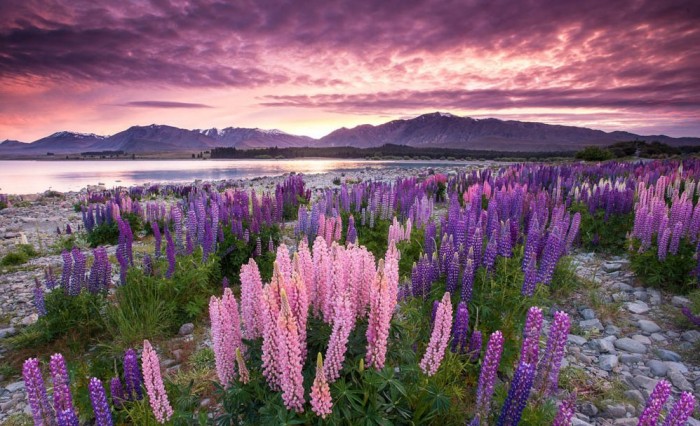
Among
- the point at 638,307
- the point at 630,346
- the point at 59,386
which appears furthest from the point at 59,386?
the point at 638,307

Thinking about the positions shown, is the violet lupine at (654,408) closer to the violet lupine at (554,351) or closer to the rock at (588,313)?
the violet lupine at (554,351)

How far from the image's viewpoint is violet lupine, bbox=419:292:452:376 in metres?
3.10

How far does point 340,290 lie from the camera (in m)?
2.94

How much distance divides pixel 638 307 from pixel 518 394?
5303 mm

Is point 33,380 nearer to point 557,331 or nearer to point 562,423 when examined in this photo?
point 562,423

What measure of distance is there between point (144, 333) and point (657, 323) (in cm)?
817

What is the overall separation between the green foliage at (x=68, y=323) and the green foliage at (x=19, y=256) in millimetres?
5449

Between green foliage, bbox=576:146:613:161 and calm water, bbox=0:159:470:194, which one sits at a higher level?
green foliage, bbox=576:146:613:161

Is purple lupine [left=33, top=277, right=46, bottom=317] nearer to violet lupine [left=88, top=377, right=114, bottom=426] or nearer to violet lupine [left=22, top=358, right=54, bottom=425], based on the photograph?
violet lupine [left=22, top=358, right=54, bottom=425]

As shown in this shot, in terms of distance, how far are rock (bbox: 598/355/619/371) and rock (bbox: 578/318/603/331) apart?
90 cm

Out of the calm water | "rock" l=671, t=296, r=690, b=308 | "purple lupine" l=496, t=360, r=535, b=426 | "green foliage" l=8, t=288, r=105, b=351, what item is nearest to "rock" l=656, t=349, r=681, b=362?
"rock" l=671, t=296, r=690, b=308

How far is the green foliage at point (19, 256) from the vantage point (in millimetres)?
9914

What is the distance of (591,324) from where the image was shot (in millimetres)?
6145

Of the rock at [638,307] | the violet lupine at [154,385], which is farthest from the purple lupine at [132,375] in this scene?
the rock at [638,307]
